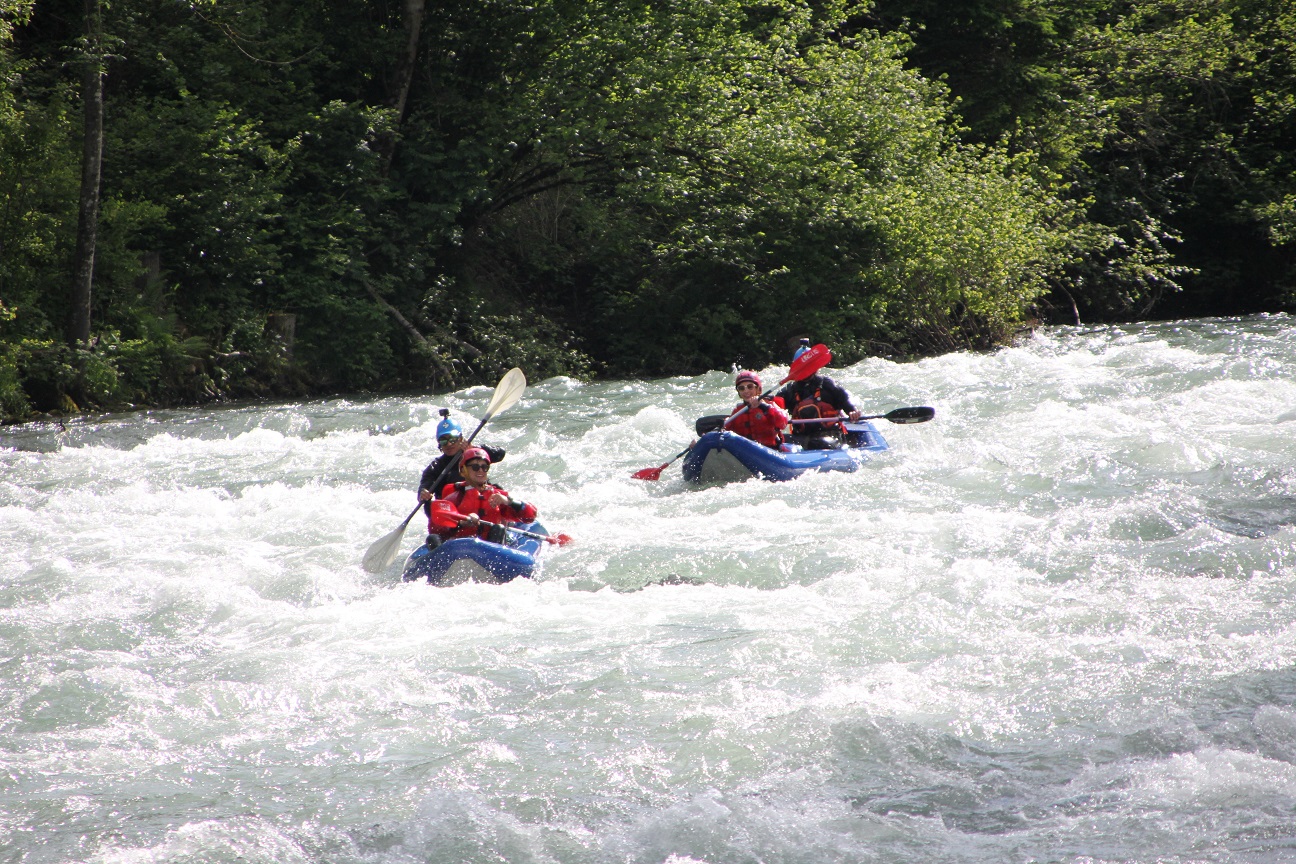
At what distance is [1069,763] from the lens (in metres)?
4.14

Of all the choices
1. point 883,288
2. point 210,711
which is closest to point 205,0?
point 883,288

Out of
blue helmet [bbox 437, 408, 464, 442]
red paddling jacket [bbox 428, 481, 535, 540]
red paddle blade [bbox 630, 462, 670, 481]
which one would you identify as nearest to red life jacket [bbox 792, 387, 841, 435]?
red paddle blade [bbox 630, 462, 670, 481]

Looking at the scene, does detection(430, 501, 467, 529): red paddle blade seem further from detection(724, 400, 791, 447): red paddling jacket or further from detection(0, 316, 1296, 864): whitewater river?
detection(724, 400, 791, 447): red paddling jacket

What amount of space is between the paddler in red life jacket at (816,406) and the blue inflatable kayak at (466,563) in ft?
11.9

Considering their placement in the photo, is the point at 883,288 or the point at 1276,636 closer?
the point at 1276,636

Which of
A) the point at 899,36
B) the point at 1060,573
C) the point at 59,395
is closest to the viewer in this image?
the point at 1060,573

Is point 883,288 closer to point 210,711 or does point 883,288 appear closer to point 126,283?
point 126,283

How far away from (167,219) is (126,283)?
1281mm

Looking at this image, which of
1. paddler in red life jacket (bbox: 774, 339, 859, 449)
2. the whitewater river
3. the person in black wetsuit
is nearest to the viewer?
the whitewater river

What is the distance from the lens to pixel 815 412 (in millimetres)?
9766

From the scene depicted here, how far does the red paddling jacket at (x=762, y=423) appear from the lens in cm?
917

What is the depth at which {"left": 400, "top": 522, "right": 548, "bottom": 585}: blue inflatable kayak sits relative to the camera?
6.32 meters

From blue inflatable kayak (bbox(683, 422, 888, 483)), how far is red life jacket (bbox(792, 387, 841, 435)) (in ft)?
1.49

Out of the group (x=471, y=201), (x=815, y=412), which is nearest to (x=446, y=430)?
(x=815, y=412)
